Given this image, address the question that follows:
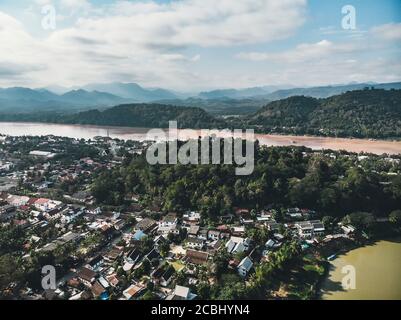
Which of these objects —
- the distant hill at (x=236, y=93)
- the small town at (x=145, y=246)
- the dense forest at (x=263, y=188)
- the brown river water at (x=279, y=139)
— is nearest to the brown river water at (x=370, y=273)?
the small town at (x=145, y=246)

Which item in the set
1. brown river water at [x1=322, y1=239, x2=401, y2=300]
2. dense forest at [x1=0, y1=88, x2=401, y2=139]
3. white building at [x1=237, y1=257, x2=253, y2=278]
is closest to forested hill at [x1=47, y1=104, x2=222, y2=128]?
dense forest at [x1=0, y1=88, x2=401, y2=139]

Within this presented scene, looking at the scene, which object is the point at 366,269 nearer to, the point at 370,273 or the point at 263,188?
the point at 370,273

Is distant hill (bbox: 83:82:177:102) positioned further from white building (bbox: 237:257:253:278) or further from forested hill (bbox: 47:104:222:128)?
white building (bbox: 237:257:253:278)

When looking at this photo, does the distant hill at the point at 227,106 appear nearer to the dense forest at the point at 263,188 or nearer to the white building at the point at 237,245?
the dense forest at the point at 263,188

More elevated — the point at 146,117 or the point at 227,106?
the point at 227,106

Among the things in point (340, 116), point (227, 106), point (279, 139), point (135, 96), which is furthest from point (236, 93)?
point (279, 139)
